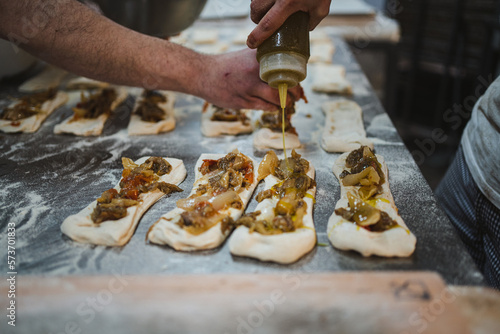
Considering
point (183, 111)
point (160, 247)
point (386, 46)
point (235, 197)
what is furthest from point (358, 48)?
point (160, 247)

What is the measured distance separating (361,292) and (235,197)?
107 cm

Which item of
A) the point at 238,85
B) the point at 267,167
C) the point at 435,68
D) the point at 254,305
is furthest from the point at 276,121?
the point at 435,68

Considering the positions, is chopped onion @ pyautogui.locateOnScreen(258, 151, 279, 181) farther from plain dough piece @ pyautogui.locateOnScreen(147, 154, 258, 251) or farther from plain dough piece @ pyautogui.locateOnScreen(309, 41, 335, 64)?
plain dough piece @ pyautogui.locateOnScreen(309, 41, 335, 64)

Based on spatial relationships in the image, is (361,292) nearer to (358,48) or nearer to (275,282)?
(275,282)

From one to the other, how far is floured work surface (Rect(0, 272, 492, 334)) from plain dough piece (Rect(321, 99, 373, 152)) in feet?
5.16

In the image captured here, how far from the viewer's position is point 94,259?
204 cm

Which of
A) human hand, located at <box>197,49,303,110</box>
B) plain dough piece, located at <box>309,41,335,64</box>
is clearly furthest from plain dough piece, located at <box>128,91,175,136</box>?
plain dough piece, located at <box>309,41,335,64</box>

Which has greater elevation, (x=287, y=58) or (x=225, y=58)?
(x=287, y=58)

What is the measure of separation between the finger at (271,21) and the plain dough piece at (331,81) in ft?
6.19

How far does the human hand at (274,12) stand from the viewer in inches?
85.9

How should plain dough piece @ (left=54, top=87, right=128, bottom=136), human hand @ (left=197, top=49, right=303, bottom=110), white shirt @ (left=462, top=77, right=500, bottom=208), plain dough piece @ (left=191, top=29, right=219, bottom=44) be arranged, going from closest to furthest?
white shirt @ (left=462, top=77, right=500, bottom=208), human hand @ (left=197, top=49, right=303, bottom=110), plain dough piece @ (left=54, top=87, right=128, bottom=136), plain dough piece @ (left=191, top=29, right=219, bottom=44)

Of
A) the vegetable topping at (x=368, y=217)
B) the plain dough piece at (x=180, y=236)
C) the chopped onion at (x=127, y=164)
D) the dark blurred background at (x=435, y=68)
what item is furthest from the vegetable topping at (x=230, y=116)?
the dark blurred background at (x=435, y=68)

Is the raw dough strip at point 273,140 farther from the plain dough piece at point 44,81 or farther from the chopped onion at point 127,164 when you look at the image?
the plain dough piece at point 44,81

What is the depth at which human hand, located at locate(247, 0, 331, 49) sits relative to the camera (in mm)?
2182
